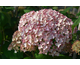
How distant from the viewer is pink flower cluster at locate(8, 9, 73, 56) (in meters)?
0.91

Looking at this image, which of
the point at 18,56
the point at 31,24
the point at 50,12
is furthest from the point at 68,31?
the point at 18,56

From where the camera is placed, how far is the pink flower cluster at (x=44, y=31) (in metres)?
0.91

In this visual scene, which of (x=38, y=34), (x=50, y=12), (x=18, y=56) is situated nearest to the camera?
(x=38, y=34)

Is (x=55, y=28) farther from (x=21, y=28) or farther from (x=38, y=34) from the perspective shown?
(x=21, y=28)

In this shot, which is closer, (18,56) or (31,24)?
(31,24)

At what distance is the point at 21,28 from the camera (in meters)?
1.02

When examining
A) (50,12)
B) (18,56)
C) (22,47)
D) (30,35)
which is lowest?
(18,56)

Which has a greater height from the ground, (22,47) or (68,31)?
(68,31)

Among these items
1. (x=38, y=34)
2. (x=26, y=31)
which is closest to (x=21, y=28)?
(x=26, y=31)

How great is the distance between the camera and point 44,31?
36.3 inches

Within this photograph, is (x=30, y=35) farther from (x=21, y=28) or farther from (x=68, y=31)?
(x=68, y=31)

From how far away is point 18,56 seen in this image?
1256 millimetres

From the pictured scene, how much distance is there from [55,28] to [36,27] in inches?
7.1

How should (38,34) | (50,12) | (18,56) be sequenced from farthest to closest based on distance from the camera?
(18,56)
(50,12)
(38,34)
